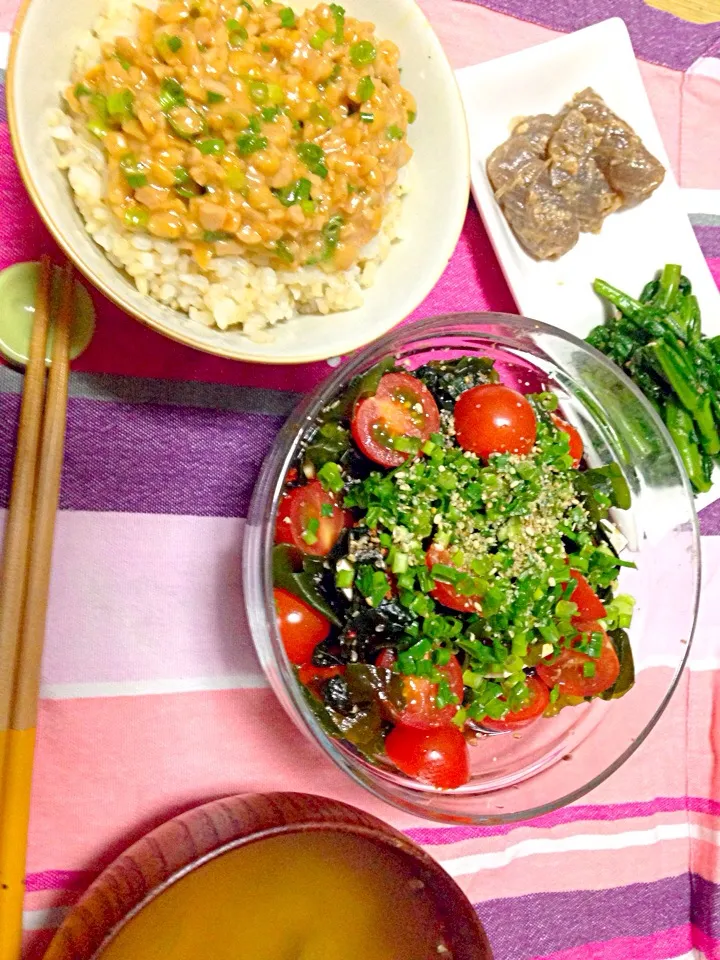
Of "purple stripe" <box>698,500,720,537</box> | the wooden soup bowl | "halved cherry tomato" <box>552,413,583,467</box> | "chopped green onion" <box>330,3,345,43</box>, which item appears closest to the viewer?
the wooden soup bowl

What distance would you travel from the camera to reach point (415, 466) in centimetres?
173

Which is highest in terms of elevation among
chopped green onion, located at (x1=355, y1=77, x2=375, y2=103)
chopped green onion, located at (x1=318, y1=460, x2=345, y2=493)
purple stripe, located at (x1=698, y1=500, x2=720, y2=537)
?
chopped green onion, located at (x1=355, y1=77, x2=375, y2=103)

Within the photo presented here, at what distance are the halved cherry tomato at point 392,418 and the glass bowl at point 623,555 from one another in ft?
0.24

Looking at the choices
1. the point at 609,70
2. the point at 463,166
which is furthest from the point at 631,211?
the point at 463,166

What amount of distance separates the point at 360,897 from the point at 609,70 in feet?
7.45

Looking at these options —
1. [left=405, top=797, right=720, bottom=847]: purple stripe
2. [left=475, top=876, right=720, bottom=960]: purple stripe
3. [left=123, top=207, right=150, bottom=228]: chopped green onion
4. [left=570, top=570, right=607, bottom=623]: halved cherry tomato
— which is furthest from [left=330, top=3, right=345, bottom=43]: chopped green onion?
[left=475, top=876, right=720, bottom=960]: purple stripe

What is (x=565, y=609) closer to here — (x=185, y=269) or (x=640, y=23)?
(x=185, y=269)

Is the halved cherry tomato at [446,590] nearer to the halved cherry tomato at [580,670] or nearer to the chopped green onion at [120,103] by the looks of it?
the halved cherry tomato at [580,670]

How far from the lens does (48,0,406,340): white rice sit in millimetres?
A: 1524

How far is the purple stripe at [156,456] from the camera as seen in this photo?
1886mm

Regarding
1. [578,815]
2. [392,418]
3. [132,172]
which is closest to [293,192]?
[132,172]

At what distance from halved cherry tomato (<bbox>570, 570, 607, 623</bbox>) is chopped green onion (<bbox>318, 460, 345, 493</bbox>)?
0.61 meters

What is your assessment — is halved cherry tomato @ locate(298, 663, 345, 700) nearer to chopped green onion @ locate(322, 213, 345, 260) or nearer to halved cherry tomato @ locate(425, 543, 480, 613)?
halved cherry tomato @ locate(425, 543, 480, 613)

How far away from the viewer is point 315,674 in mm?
1773
